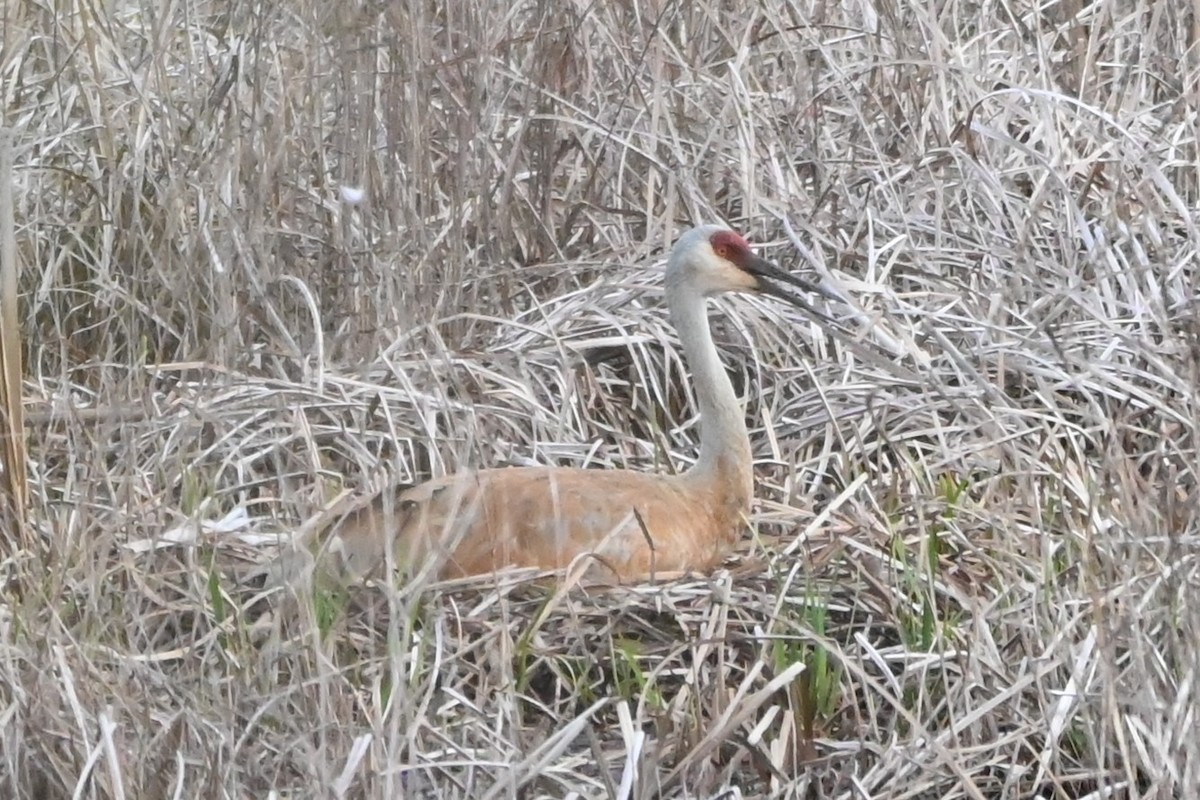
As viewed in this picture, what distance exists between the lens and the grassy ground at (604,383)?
2770 mm

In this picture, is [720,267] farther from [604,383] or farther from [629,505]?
[629,505]

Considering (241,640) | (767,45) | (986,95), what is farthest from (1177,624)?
(767,45)

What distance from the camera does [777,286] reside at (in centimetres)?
393

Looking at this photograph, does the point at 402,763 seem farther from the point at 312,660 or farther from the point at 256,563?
the point at 256,563

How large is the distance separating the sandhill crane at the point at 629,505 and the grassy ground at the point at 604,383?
9cm

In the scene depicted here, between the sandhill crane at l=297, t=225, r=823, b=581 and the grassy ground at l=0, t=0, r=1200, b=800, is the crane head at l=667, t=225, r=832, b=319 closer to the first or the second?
the sandhill crane at l=297, t=225, r=823, b=581

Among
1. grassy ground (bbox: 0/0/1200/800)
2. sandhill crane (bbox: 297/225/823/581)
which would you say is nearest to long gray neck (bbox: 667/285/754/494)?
sandhill crane (bbox: 297/225/823/581)

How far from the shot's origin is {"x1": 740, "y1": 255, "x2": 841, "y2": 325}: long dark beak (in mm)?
3887

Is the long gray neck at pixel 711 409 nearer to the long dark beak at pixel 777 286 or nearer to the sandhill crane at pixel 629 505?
the sandhill crane at pixel 629 505

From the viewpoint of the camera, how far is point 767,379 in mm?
4145

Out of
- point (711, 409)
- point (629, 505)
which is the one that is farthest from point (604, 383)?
point (629, 505)

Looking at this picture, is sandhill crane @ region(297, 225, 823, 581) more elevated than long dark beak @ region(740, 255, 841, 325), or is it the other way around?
long dark beak @ region(740, 255, 841, 325)

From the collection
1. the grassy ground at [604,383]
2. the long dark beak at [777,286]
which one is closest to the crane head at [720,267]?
the long dark beak at [777,286]

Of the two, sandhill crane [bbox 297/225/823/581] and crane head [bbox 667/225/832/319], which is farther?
crane head [bbox 667/225/832/319]
